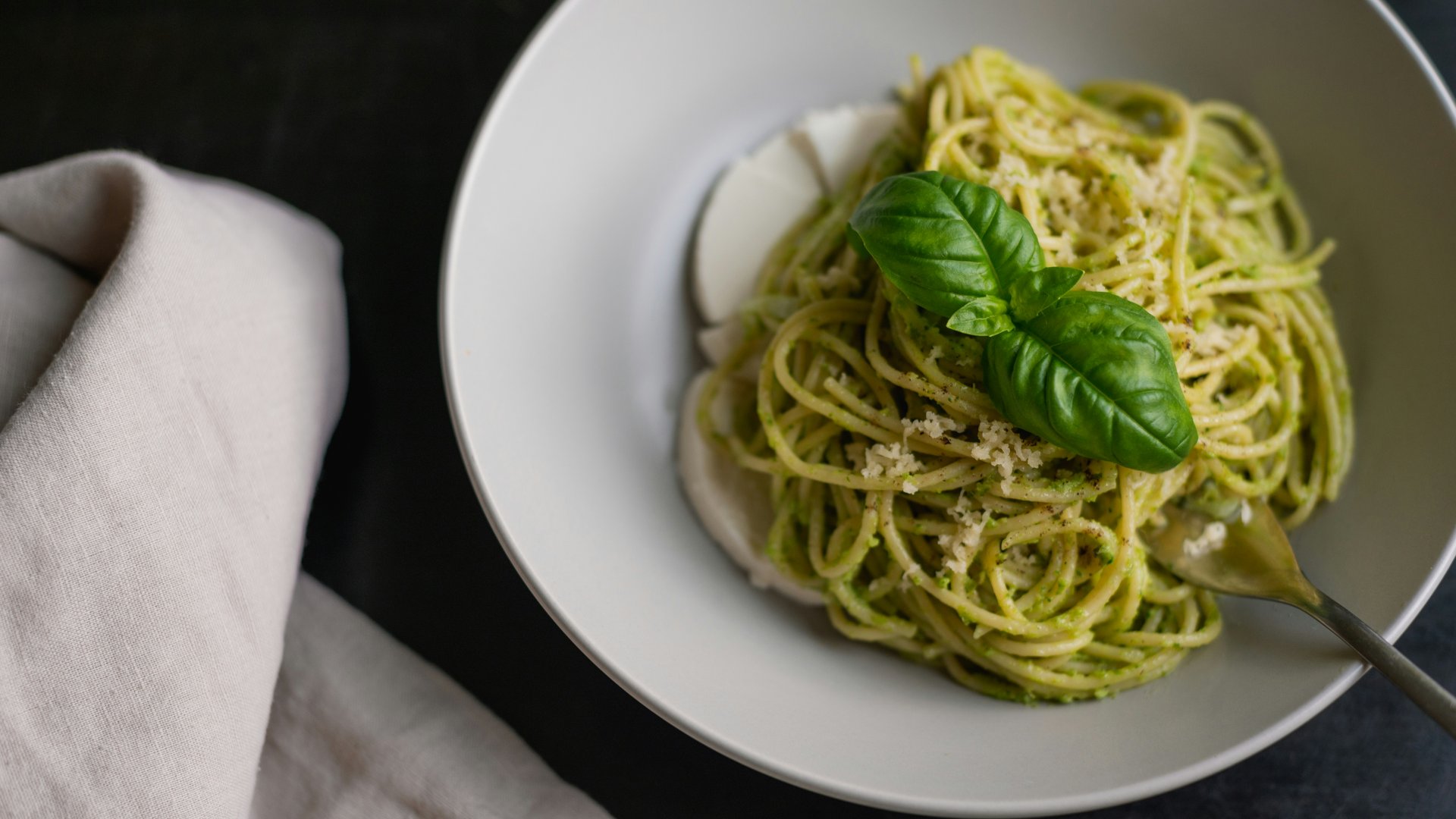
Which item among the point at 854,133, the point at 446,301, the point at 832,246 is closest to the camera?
the point at 446,301

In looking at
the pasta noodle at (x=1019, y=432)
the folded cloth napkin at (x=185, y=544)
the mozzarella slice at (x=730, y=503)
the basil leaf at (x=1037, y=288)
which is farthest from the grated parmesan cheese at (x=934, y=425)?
the folded cloth napkin at (x=185, y=544)

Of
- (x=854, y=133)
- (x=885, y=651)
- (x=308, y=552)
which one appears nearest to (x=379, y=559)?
(x=308, y=552)

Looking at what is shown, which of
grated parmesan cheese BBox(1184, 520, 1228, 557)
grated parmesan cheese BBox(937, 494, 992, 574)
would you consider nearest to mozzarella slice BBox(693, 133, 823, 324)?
grated parmesan cheese BBox(937, 494, 992, 574)

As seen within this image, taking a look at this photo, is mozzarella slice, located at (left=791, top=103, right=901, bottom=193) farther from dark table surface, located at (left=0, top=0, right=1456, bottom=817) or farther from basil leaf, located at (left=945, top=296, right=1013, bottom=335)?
dark table surface, located at (left=0, top=0, right=1456, bottom=817)

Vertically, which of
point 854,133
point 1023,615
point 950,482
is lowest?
point 1023,615

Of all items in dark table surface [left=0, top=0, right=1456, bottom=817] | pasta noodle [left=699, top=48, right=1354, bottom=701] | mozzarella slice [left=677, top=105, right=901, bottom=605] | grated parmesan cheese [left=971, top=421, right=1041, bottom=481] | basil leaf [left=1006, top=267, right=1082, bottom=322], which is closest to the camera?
basil leaf [left=1006, top=267, right=1082, bottom=322]

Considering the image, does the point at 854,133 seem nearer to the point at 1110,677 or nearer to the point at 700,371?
the point at 700,371
